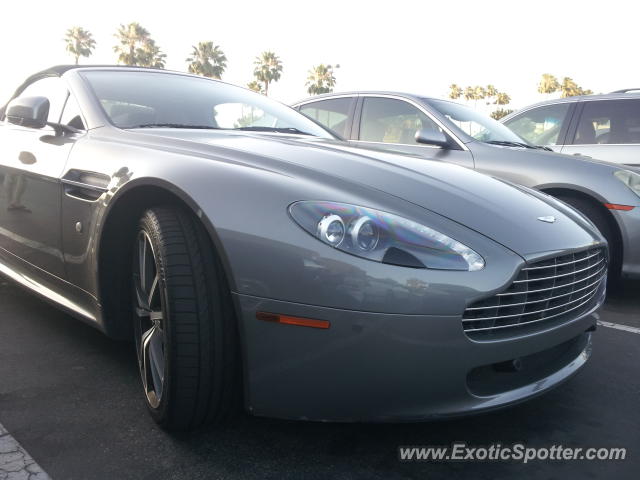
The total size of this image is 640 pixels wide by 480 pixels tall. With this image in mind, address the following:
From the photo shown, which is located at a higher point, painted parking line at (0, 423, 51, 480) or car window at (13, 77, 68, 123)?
car window at (13, 77, 68, 123)

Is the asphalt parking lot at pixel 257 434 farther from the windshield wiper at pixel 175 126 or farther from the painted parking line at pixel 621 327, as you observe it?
the windshield wiper at pixel 175 126

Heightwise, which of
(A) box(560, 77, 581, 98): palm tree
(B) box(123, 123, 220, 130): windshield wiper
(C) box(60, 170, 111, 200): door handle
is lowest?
(C) box(60, 170, 111, 200): door handle

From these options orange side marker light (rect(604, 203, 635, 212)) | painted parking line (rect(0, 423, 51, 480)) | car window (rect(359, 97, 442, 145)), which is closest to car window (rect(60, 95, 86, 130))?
painted parking line (rect(0, 423, 51, 480))

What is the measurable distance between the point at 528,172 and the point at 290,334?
3053mm

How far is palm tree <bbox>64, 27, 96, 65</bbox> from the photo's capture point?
51.9m

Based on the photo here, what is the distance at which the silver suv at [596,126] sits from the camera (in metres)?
5.40

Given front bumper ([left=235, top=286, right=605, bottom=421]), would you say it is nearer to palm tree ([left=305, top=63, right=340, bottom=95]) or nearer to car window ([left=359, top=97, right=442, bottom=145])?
car window ([left=359, top=97, right=442, bottom=145])

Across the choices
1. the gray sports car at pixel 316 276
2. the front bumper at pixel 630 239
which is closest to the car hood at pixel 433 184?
the gray sports car at pixel 316 276

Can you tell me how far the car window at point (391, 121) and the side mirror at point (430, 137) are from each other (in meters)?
0.42

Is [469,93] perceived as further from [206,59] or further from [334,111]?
[334,111]

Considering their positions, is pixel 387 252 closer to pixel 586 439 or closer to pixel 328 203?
pixel 328 203

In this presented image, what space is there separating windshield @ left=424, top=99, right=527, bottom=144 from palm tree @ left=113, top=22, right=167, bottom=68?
166 ft

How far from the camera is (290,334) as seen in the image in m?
1.76

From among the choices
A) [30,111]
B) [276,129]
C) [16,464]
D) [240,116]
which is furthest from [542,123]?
[16,464]
